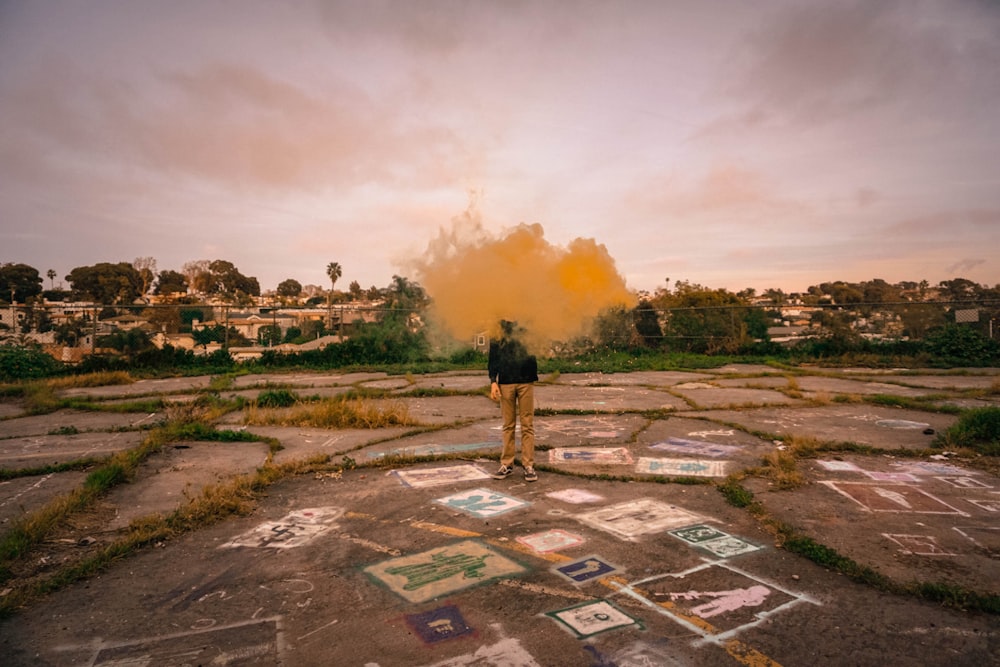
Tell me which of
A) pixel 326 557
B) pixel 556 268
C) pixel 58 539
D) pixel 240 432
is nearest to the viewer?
pixel 326 557

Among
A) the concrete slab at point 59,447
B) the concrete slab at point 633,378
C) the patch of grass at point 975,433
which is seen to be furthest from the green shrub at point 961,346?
the concrete slab at point 59,447

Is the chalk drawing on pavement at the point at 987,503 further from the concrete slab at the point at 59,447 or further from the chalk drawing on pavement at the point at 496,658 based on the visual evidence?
the concrete slab at the point at 59,447

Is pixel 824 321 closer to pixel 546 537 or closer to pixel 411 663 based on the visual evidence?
pixel 546 537

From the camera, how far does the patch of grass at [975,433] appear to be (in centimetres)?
695

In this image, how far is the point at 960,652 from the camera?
2.86m

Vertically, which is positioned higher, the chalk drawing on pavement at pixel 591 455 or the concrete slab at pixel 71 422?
the concrete slab at pixel 71 422

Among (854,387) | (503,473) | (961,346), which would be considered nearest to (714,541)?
Answer: (503,473)

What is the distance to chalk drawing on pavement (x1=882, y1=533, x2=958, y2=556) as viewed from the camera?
407 cm

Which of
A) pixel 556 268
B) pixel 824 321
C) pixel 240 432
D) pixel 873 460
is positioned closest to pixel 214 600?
pixel 556 268

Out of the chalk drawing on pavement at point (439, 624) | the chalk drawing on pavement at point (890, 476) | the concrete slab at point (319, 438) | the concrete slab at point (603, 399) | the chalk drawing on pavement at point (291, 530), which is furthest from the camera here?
the concrete slab at point (603, 399)

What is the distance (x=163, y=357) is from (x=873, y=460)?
64.3ft

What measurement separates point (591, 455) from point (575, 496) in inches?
67.4

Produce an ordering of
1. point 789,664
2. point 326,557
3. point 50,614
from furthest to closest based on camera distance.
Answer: point 326,557 → point 50,614 → point 789,664

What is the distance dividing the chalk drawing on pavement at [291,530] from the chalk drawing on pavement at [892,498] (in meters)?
4.74
